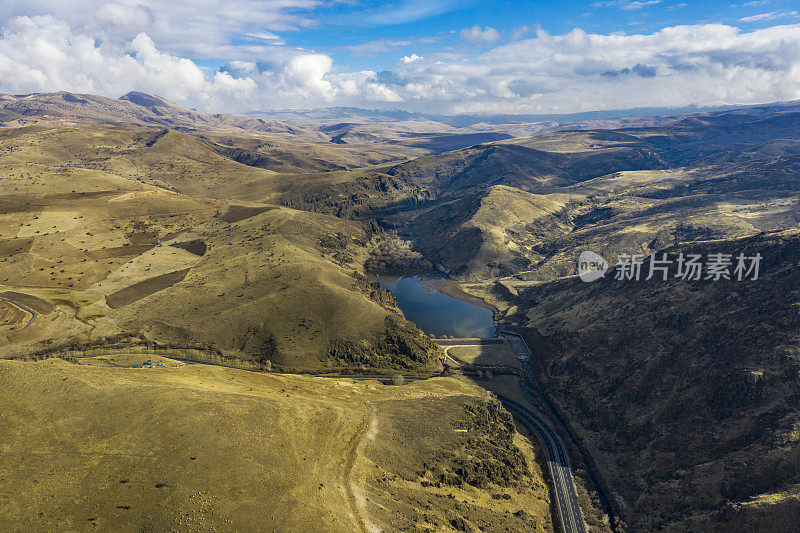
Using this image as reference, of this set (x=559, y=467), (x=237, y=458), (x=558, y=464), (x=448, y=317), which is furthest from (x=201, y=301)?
(x=559, y=467)

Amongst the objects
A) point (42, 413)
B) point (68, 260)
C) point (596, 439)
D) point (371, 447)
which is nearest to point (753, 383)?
point (596, 439)

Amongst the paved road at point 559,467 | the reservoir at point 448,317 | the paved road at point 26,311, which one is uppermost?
the paved road at point 26,311

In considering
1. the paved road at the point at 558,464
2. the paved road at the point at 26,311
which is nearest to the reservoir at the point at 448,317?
the paved road at the point at 558,464

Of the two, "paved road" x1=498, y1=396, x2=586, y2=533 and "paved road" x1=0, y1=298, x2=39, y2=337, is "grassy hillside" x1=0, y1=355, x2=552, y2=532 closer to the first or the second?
"paved road" x1=498, y1=396, x2=586, y2=533

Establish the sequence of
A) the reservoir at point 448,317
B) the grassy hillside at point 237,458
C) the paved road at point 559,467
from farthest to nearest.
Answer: the reservoir at point 448,317
the paved road at point 559,467
the grassy hillside at point 237,458

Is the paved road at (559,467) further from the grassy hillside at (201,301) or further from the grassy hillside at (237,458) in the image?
the grassy hillside at (201,301)

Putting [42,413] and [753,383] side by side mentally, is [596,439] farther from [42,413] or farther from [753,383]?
[42,413]

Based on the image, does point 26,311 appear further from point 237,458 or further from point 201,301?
point 237,458

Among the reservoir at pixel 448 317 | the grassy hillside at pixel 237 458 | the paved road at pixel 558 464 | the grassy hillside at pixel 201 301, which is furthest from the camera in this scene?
the reservoir at pixel 448 317

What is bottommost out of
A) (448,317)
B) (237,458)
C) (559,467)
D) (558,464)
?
(559,467)
